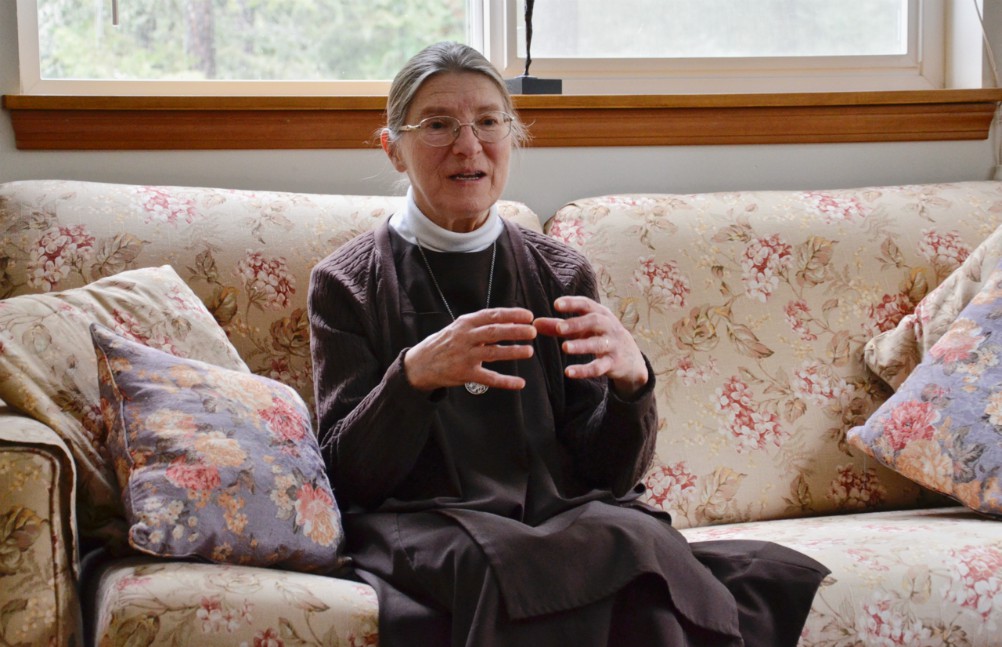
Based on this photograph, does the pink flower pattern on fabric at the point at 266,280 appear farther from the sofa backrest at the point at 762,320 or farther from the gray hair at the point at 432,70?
the sofa backrest at the point at 762,320

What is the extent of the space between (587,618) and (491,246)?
0.69 meters

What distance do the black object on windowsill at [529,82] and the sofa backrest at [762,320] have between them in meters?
0.30

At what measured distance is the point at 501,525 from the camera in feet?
4.99

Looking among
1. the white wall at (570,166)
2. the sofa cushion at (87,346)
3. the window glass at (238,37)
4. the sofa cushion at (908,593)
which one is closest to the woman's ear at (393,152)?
the sofa cushion at (87,346)

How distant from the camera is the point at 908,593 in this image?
165 centimetres

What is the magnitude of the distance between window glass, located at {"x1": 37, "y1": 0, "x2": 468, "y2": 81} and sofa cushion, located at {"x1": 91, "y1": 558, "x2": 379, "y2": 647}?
1.42m

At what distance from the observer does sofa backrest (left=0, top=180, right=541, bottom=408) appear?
2.03 m

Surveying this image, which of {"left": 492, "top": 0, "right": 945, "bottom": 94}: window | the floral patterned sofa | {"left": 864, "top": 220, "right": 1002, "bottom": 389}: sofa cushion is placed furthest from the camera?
{"left": 492, "top": 0, "right": 945, "bottom": 94}: window

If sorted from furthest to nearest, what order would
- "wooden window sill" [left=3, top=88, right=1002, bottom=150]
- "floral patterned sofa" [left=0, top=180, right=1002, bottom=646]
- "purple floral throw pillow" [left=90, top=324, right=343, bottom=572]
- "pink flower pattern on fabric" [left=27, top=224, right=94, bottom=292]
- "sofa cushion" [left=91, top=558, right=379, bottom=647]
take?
"wooden window sill" [left=3, top=88, right=1002, bottom=150], "pink flower pattern on fabric" [left=27, top=224, right=94, bottom=292], "floral patterned sofa" [left=0, top=180, right=1002, bottom=646], "purple floral throw pillow" [left=90, top=324, right=343, bottom=572], "sofa cushion" [left=91, top=558, right=379, bottom=647]

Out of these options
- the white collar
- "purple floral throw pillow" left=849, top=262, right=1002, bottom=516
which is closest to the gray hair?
the white collar


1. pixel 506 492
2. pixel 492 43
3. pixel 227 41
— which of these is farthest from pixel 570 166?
pixel 506 492

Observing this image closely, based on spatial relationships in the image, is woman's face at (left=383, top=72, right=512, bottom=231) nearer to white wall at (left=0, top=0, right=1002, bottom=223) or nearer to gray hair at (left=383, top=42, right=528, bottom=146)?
gray hair at (left=383, top=42, right=528, bottom=146)

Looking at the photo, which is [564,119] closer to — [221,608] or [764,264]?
[764,264]

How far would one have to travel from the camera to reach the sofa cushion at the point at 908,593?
1.62 metres
